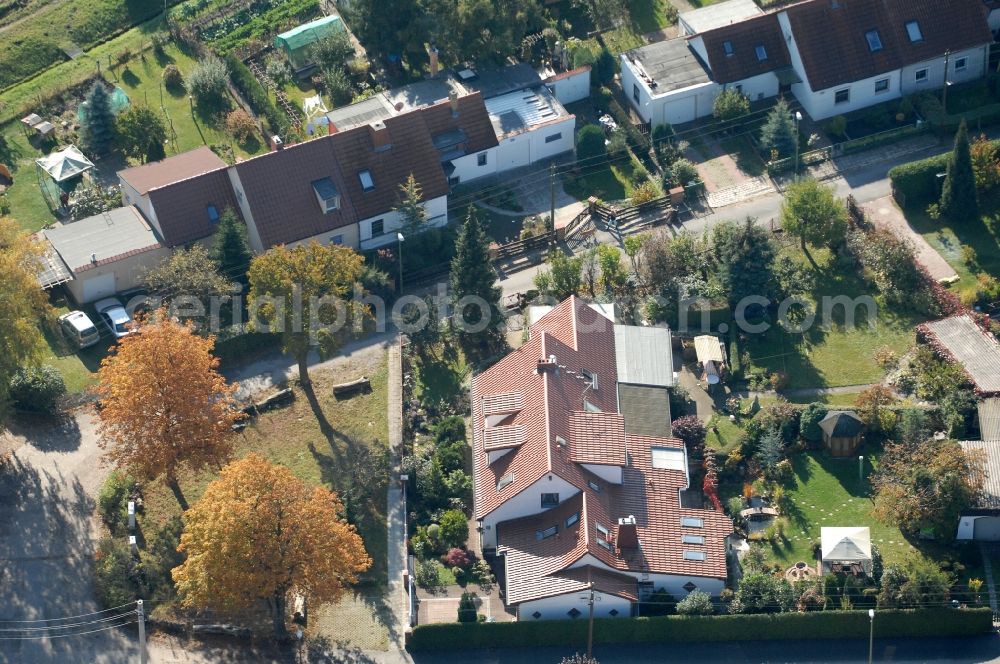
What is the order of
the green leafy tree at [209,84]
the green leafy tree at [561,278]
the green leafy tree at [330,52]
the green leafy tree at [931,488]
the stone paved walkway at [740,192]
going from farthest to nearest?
the green leafy tree at [330,52], the green leafy tree at [209,84], the stone paved walkway at [740,192], the green leafy tree at [561,278], the green leafy tree at [931,488]

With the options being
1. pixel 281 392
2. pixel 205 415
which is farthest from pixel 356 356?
pixel 205 415

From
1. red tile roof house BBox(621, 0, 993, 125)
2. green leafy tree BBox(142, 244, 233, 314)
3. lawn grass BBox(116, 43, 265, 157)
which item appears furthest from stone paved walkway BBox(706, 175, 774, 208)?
green leafy tree BBox(142, 244, 233, 314)

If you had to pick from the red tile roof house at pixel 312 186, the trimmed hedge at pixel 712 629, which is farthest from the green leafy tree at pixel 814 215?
the trimmed hedge at pixel 712 629

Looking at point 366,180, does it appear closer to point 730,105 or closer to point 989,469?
point 730,105

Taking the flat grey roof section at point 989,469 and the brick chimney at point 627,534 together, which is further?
the flat grey roof section at point 989,469

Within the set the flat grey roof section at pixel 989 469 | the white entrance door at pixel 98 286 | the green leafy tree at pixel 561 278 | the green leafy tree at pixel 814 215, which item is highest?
the white entrance door at pixel 98 286

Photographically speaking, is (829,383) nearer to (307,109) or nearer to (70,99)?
(307,109)

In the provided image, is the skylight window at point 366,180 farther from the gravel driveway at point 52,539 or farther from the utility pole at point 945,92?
the utility pole at point 945,92

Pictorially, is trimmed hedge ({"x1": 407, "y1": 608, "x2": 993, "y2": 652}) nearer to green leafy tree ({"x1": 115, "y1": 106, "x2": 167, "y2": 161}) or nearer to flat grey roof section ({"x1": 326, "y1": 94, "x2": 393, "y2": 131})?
flat grey roof section ({"x1": 326, "y1": 94, "x2": 393, "y2": 131})
